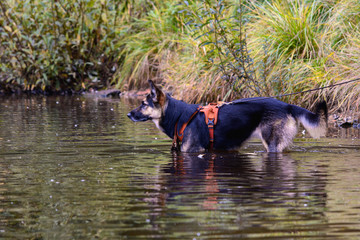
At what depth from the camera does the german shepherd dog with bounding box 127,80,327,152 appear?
7914 millimetres

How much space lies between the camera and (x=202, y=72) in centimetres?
1370

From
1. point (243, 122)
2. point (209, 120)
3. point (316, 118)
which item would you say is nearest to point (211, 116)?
point (209, 120)

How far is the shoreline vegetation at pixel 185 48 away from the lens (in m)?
11.4

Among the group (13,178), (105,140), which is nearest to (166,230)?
(13,178)

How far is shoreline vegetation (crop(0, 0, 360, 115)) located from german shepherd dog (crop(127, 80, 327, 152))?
252 centimetres

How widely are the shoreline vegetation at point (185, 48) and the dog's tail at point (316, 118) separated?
2.80 metres

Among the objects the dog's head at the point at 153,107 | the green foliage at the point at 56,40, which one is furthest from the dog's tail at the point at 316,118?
the green foliage at the point at 56,40

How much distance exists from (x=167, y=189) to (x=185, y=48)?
35.3ft

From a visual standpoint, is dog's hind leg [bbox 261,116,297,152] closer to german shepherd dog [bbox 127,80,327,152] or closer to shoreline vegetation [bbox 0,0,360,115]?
german shepherd dog [bbox 127,80,327,152]

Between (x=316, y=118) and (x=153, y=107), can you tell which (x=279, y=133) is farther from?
(x=153, y=107)

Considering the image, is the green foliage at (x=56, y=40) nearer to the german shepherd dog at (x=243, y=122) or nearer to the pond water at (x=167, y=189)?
the pond water at (x=167, y=189)

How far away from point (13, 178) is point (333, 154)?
12.9 feet

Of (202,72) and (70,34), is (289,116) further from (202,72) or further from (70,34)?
(70,34)

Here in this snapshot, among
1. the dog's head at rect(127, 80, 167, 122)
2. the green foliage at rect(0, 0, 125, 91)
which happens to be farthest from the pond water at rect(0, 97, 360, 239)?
the green foliage at rect(0, 0, 125, 91)
